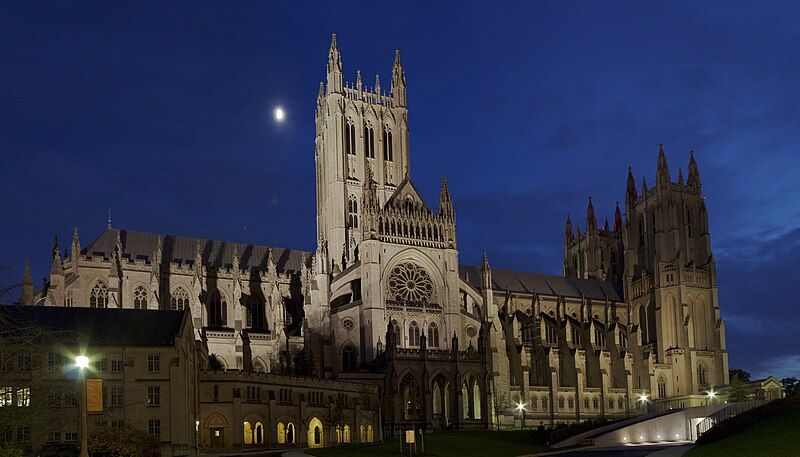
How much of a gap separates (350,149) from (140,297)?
1364 inches

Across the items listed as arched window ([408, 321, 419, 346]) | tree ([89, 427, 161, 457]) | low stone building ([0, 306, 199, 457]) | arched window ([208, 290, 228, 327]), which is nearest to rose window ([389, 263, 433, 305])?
arched window ([408, 321, 419, 346])

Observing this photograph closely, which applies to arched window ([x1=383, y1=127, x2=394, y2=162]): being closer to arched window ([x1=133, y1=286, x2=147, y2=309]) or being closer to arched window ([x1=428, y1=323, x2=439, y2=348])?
arched window ([x1=428, y1=323, x2=439, y2=348])

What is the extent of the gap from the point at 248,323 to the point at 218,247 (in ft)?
39.4

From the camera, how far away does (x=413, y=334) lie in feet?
331

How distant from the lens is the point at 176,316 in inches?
2687

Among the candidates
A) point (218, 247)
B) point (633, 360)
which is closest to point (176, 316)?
point (218, 247)

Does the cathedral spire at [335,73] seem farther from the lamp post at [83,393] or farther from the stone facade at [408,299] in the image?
the lamp post at [83,393]

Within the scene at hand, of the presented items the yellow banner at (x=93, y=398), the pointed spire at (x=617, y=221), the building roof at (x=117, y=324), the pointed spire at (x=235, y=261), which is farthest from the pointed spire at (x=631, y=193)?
the yellow banner at (x=93, y=398)

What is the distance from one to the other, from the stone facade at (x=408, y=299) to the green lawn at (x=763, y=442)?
1536 inches

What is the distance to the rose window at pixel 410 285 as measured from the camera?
335ft

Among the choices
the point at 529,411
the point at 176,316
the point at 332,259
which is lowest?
the point at 529,411

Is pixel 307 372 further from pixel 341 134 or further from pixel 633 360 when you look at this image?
pixel 633 360

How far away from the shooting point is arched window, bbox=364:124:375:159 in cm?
12147

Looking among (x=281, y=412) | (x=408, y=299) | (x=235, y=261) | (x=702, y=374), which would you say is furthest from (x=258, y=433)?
(x=702, y=374)
